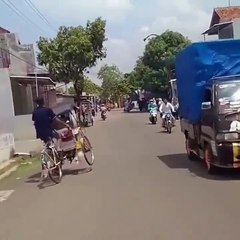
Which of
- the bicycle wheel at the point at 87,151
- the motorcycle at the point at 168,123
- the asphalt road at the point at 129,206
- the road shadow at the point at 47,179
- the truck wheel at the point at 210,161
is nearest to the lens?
the asphalt road at the point at 129,206

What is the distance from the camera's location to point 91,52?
39688 millimetres

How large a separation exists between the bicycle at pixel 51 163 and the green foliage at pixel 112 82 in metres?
88.1

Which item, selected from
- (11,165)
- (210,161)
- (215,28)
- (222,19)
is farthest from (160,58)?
(210,161)

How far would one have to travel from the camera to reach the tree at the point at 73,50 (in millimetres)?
39469

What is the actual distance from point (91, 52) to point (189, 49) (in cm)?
2736

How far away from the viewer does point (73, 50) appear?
129ft

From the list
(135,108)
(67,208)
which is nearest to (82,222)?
(67,208)

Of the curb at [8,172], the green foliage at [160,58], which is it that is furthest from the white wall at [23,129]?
the green foliage at [160,58]

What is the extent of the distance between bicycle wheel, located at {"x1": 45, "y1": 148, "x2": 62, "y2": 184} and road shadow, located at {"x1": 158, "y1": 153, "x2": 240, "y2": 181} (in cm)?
282

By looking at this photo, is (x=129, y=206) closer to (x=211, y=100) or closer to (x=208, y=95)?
(x=211, y=100)

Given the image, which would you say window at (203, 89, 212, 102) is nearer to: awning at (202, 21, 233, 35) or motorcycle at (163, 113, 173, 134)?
motorcycle at (163, 113, 173, 134)

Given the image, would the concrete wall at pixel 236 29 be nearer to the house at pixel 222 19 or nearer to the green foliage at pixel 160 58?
the house at pixel 222 19

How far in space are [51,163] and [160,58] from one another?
1939 inches

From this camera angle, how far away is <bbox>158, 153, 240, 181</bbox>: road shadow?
34.7 feet
